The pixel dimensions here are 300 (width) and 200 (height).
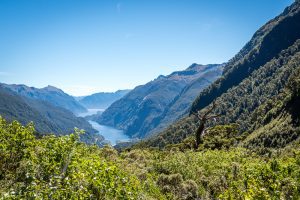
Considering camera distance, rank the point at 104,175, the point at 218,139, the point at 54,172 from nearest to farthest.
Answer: the point at 104,175 → the point at 54,172 → the point at 218,139

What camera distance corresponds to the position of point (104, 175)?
17.7 meters

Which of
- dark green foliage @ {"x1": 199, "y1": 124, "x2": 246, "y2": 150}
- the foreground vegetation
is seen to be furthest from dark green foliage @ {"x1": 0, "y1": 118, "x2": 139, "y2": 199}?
dark green foliage @ {"x1": 199, "y1": 124, "x2": 246, "y2": 150}

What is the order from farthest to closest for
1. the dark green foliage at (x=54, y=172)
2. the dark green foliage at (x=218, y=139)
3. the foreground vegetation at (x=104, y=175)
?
the dark green foliage at (x=218, y=139)
the foreground vegetation at (x=104, y=175)
the dark green foliage at (x=54, y=172)

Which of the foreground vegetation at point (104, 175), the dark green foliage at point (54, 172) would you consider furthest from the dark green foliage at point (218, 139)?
the dark green foliage at point (54, 172)

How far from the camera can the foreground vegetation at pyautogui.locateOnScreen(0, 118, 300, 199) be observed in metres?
15.6

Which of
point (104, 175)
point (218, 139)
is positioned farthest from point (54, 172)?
point (218, 139)

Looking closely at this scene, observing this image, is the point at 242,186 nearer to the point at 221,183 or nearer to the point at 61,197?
the point at 221,183

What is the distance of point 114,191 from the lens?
17203mm

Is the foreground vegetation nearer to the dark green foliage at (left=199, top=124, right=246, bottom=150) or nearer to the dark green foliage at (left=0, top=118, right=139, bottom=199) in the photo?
the dark green foliage at (left=0, top=118, right=139, bottom=199)

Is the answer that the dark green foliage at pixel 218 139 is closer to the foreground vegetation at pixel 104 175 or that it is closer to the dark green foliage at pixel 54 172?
the foreground vegetation at pixel 104 175

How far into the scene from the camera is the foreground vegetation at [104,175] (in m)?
15.6

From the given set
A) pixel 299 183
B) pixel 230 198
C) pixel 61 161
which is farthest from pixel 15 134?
pixel 299 183

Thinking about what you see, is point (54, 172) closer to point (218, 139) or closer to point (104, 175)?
point (104, 175)

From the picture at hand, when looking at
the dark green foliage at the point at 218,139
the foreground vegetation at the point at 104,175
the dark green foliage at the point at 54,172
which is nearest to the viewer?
the dark green foliage at the point at 54,172
